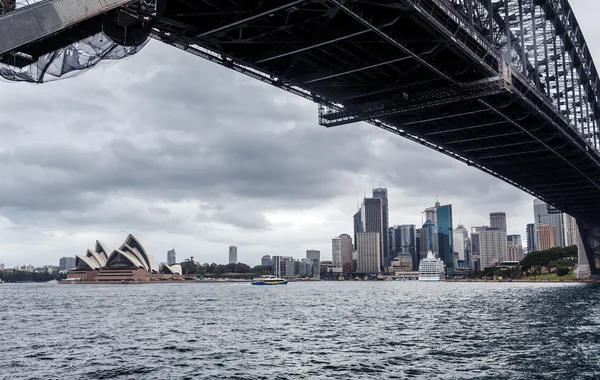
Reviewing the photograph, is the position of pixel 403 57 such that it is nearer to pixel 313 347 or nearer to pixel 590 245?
pixel 313 347

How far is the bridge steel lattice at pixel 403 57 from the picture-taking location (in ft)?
78.4

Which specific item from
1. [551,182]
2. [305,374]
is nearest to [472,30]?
[305,374]

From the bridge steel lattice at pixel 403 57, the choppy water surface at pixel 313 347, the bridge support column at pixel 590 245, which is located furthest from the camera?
the bridge support column at pixel 590 245

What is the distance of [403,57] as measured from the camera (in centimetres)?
2888

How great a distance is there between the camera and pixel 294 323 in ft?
137

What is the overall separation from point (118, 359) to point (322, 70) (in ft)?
61.1

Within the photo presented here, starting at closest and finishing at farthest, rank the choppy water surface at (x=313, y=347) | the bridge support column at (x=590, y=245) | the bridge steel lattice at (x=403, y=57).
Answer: the choppy water surface at (x=313, y=347)
the bridge steel lattice at (x=403, y=57)
the bridge support column at (x=590, y=245)

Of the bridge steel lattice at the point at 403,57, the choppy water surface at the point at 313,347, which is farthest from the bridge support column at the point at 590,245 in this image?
the choppy water surface at the point at 313,347

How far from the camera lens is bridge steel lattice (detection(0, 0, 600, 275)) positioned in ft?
78.4

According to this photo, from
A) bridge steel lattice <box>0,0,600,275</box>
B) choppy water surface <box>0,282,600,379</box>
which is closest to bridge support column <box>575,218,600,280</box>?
bridge steel lattice <box>0,0,600,275</box>

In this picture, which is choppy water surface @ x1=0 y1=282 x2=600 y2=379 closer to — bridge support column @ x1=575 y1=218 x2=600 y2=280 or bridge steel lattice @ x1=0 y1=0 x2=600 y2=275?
bridge steel lattice @ x1=0 y1=0 x2=600 y2=275

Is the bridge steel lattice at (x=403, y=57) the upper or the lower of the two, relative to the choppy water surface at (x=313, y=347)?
upper

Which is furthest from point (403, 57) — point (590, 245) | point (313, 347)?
point (590, 245)

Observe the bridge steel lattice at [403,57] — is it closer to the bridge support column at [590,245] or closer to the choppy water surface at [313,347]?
the choppy water surface at [313,347]
